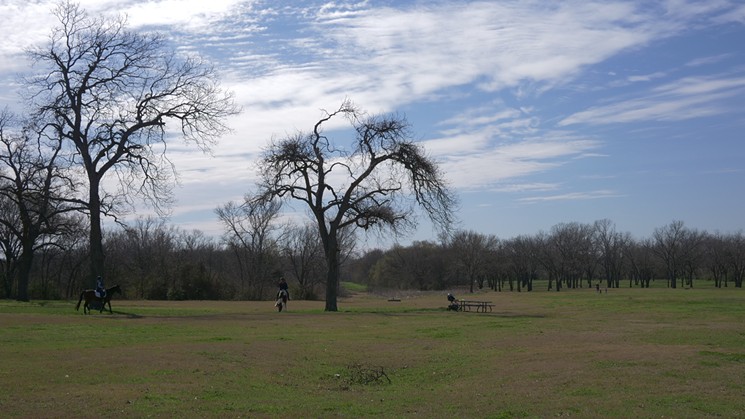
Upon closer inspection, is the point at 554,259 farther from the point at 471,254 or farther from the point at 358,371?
the point at 358,371

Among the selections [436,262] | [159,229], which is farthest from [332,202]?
[436,262]

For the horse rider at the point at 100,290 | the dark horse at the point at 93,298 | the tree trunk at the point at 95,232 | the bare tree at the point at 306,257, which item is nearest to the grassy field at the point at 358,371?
the dark horse at the point at 93,298

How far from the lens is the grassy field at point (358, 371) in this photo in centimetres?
1161

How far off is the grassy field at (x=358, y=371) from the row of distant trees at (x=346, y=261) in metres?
19.9

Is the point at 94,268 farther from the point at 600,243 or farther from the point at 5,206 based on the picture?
the point at 600,243

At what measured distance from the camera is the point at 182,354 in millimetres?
17016

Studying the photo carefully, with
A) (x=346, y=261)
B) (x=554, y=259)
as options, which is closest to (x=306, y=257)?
(x=346, y=261)

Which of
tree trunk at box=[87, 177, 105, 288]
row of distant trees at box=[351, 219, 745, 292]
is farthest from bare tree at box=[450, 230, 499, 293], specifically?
tree trunk at box=[87, 177, 105, 288]

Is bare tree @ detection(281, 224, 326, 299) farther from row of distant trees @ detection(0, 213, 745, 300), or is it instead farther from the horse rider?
the horse rider

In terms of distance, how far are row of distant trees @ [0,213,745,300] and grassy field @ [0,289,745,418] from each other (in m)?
19.9

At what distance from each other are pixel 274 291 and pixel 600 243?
83817 millimetres

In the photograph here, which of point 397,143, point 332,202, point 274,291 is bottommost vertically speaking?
point 274,291

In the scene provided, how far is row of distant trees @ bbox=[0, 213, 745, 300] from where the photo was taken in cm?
6103

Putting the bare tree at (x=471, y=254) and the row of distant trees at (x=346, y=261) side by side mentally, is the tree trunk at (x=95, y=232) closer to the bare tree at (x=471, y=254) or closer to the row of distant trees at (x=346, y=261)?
the row of distant trees at (x=346, y=261)
